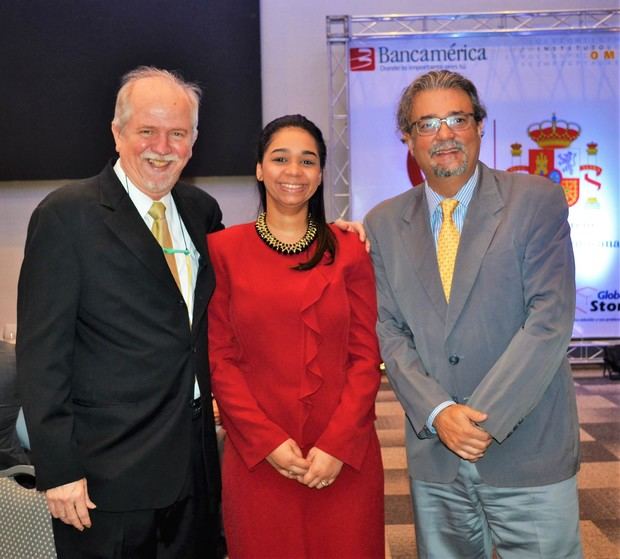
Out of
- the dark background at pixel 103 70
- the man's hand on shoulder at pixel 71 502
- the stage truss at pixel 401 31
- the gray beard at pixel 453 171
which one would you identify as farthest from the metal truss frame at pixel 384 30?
the man's hand on shoulder at pixel 71 502

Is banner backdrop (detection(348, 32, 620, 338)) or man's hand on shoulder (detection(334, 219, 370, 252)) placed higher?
banner backdrop (detection(348, 32, 620, 338))

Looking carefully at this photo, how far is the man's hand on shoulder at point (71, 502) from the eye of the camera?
180cm

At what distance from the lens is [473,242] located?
2061 mm

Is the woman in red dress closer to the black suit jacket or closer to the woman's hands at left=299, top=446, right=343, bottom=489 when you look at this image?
the woman's hands at left=299, top=446, right=343, bottom=489

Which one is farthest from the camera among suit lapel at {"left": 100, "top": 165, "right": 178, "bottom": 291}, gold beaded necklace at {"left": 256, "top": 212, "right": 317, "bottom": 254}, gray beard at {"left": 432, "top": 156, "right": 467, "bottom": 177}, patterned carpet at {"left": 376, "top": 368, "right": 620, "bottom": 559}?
patterned carpet at {"left": 376, "top": 368, "right": 620, "bottom": 559}

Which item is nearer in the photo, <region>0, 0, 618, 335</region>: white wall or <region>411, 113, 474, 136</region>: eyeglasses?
<region>411, 113, 474, 136</region>: eyeglasses

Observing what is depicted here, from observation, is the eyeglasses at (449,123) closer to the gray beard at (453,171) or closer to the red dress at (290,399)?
the gray beard at (453,171)

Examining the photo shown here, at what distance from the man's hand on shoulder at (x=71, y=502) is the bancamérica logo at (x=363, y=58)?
5.32 meters

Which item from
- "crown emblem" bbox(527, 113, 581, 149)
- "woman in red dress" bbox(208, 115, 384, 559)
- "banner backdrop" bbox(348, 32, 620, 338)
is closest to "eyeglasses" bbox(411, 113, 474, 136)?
"woman in red dress" bbox(208, 115, 384, 559)

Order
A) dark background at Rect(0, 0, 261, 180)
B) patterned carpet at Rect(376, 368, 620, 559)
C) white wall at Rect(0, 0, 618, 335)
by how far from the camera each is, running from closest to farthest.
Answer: patterned carpet at Rect(376, 368, 620, 559) → dark background at Rect(0, 0, 261, 180) → white wall at Rect(0, 0, 618, 335)

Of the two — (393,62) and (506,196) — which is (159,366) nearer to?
(506,196)

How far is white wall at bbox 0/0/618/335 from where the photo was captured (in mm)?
6883

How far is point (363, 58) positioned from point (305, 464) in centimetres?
504

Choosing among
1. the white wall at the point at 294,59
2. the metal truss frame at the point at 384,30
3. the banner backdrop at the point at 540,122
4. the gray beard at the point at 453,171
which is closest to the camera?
the gray beard at the point at 453,171
